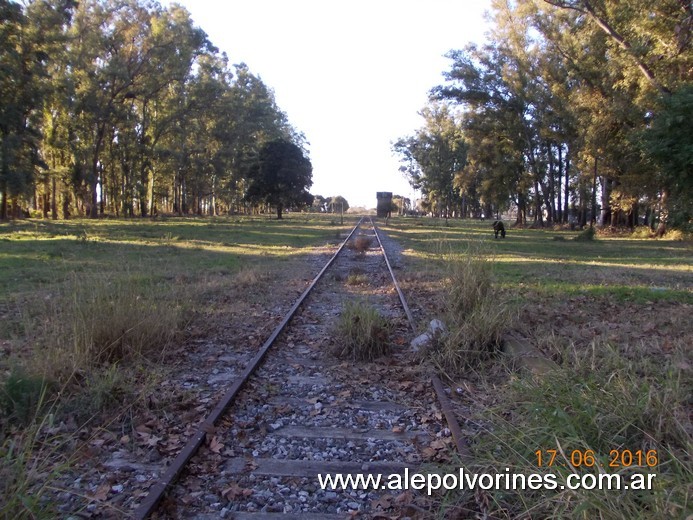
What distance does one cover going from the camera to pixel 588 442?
3.44m

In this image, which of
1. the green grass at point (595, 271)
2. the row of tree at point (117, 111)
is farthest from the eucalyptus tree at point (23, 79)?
the green grass at point (595, 271)

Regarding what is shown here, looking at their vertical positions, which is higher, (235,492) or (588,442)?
(588,442)

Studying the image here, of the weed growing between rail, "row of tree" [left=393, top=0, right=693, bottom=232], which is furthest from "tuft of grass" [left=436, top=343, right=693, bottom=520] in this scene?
"row of tree" [left=393, top=0, right=693, bottom=232]

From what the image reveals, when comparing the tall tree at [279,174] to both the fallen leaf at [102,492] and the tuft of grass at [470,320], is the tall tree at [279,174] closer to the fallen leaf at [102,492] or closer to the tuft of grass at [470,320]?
the tuft of grass at [470,320]

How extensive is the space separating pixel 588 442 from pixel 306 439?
217cm

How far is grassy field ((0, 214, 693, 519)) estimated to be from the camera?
322 cm

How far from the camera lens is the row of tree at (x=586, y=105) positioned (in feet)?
67.8

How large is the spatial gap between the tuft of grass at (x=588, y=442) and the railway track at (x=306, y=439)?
0.48m

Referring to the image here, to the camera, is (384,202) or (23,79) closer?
(23,79)

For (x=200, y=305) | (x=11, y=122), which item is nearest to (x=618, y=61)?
(x=200, y=305)

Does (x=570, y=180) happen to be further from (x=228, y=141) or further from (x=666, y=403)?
(x=666, y=403)

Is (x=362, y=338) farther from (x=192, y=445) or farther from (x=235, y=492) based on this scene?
(x=235, y=492)

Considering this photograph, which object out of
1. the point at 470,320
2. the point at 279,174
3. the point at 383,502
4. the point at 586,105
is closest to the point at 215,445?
the point at 383,502

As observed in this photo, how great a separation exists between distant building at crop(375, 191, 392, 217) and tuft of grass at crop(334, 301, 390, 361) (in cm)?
5771
